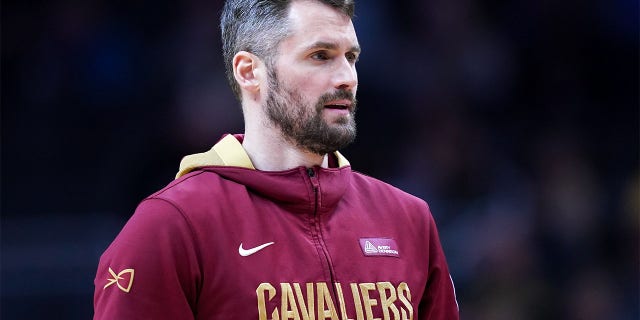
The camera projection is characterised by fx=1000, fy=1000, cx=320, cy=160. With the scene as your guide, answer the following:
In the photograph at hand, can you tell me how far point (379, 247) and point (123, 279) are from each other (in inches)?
35.0

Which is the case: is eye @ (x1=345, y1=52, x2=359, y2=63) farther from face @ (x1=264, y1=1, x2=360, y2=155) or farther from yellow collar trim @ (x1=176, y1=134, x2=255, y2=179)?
yellow collar trim @ (x1=176, y1=134, x2=255, y2=179)

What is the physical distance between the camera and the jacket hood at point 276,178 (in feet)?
10.8

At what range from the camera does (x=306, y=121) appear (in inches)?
132

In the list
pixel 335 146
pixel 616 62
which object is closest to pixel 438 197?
pixel 616 62

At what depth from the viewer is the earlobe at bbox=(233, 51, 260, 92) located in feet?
11.3

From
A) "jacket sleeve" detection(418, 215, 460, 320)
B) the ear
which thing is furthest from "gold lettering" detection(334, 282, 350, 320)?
the ear

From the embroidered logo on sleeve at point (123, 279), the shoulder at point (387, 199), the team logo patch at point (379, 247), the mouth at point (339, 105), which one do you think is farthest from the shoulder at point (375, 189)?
the embroidered logo on sleeve at point (123, 279)

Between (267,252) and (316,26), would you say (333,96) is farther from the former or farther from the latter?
(267,252)

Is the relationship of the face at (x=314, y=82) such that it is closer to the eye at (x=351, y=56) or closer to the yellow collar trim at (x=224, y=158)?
the eye at (x=351, y=56)

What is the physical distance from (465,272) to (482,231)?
373mm

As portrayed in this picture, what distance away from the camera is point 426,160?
323 inches

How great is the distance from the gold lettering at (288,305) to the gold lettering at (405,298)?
1.34 ft

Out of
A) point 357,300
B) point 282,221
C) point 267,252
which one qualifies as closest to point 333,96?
point 282,221

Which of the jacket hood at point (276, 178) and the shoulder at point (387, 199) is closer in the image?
the jacket hood at point (276, 178)
